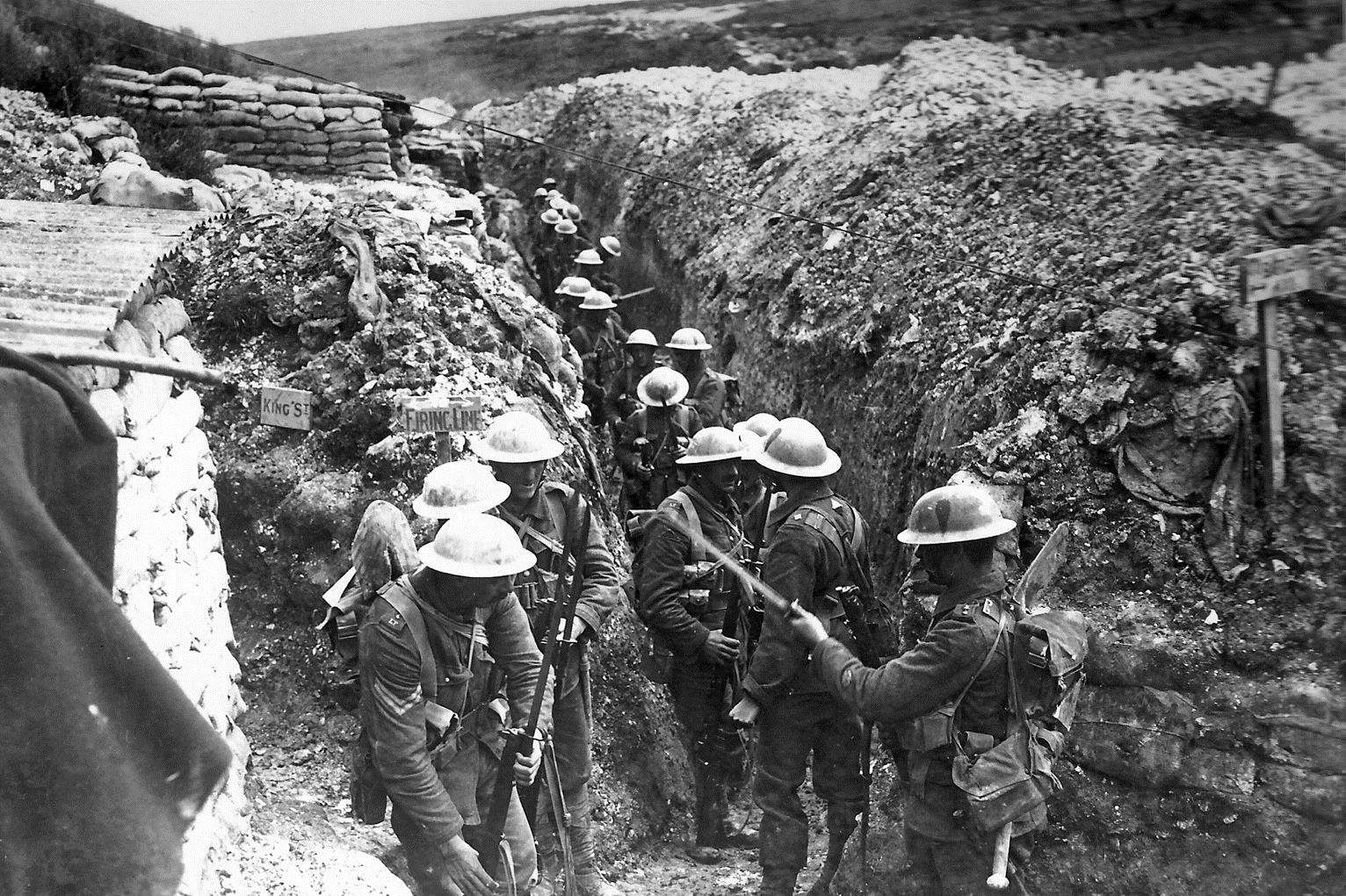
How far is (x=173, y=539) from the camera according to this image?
388 cm

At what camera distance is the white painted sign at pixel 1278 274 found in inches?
191

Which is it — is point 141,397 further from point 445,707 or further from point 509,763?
point 509,763

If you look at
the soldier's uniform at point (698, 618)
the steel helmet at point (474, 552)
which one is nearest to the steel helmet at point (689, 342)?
the soldier's uniform at point (698, 618)

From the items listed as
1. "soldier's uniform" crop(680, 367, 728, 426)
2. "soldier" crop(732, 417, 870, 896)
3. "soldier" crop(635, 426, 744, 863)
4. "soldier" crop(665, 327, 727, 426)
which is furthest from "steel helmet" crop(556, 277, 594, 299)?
"soldier" crop(732, 417, 870, 896)

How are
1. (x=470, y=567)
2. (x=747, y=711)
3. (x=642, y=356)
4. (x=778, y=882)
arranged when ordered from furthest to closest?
(x=642, y=356), (x=778, y=882), (x=747, y=711), (x=470, y=567)

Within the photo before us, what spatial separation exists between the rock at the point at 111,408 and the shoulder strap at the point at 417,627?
1.06 metres

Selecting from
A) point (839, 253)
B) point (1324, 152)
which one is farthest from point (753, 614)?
point (839, 253)

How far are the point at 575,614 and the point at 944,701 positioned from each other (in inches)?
75.3

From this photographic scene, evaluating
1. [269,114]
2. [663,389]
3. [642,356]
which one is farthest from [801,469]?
[269,114]

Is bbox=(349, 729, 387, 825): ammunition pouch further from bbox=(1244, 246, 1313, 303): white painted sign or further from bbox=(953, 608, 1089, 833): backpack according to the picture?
bbox=(1244, 246, 1313, 303): white painted sign

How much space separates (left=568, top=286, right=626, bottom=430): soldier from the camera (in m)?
11.0

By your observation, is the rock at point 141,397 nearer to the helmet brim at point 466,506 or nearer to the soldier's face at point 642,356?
the helmet brim at point 466,506

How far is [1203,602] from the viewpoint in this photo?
482 cm

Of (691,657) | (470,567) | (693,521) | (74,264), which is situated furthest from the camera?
(691,657)
